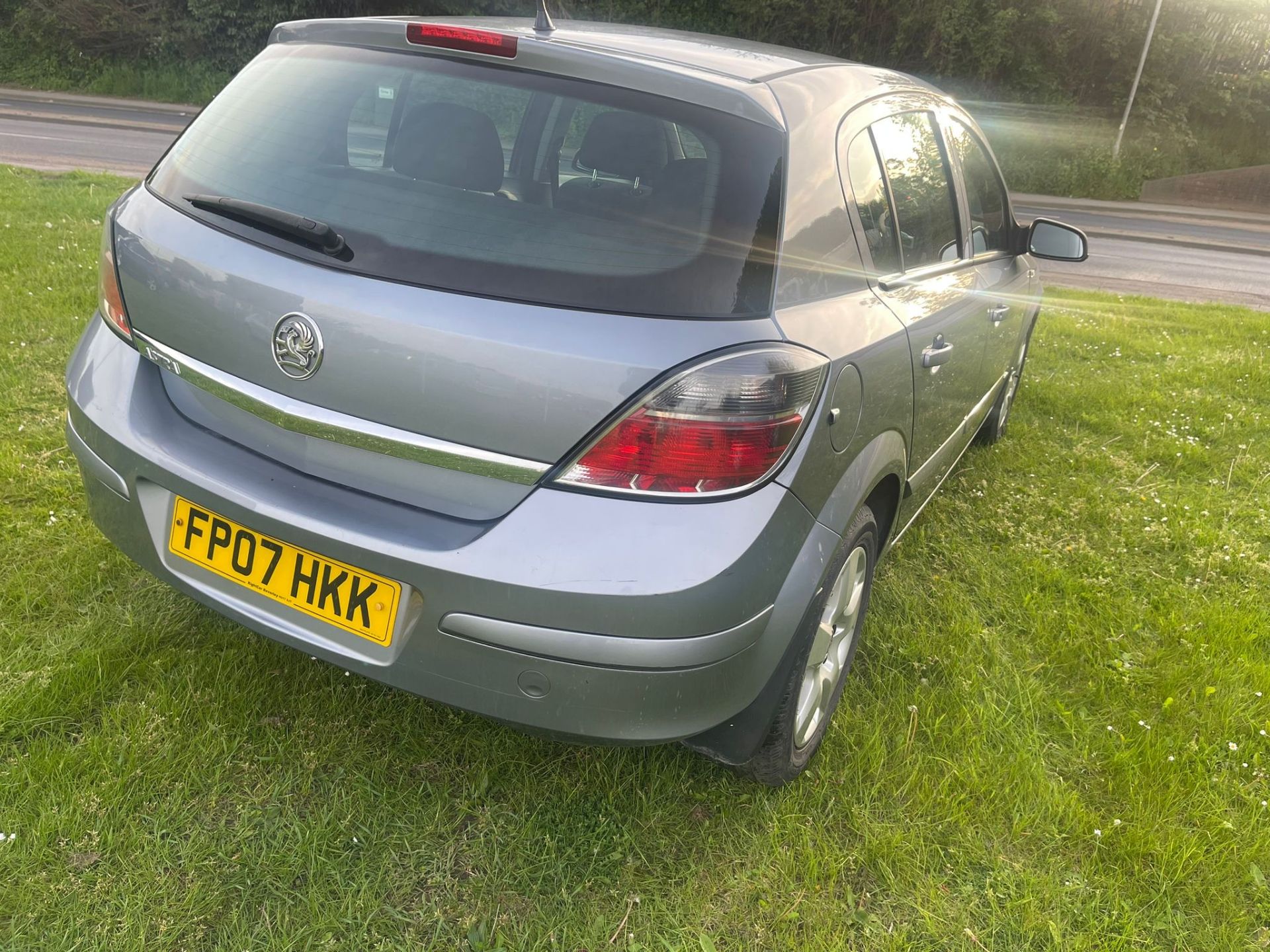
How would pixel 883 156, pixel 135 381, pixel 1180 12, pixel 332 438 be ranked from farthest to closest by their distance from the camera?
pixel 1180 12 → pixel 883 156 → pixel 135 381 → pixel 332 438

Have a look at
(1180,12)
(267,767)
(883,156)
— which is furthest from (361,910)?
(1180,12)

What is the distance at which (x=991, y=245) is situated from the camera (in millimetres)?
3598

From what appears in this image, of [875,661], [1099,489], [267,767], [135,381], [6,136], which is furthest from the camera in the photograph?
[6,136]

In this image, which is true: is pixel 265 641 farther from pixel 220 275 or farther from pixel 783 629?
pixel 783 629

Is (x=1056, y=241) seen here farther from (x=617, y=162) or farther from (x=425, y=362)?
(x=425, y=362)

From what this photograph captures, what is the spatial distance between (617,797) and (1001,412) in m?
3.39

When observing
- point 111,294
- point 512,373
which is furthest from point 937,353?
point 111,294

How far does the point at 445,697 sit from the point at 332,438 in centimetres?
54

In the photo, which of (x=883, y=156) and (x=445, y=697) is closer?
(x=445, y=697)

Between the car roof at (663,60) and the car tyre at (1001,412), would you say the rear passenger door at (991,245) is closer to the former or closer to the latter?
the car tyre at (1001,412)

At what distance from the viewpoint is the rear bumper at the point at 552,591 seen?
61.7 inches

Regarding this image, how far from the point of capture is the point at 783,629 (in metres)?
1.81

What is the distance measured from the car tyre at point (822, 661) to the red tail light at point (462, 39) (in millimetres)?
1291

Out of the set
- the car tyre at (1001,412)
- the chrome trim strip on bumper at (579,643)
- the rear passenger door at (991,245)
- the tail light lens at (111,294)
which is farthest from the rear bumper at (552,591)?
the car tyre at (1001,412)
